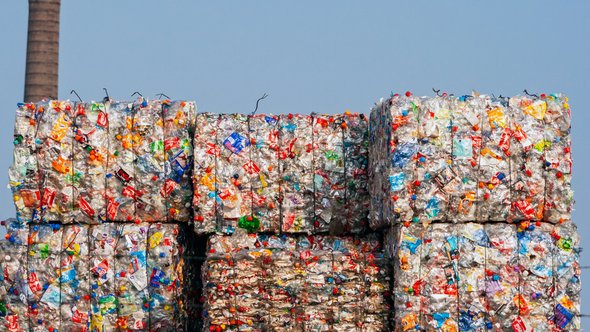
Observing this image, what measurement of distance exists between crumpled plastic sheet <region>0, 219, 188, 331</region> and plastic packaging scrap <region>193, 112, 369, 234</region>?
64cm

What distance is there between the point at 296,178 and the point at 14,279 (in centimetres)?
346

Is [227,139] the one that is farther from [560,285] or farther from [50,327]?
[560,285]

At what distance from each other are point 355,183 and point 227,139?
1.57 metres

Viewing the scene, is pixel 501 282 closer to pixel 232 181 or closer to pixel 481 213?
pixel 481 213

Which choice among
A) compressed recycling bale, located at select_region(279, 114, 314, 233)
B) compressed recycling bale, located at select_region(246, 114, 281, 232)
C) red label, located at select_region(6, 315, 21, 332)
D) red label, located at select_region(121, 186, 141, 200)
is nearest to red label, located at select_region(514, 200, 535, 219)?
compressed recycling bale, located at select_region(279, 114, 314, 233)

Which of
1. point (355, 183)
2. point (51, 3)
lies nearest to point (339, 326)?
point (355, 183)

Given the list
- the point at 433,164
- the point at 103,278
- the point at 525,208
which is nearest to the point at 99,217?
the point at 103,278

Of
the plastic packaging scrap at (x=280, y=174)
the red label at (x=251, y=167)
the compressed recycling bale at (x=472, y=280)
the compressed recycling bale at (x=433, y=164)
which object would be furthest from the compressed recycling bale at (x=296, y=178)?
the compressed recycling bale at (x=472, y=280)

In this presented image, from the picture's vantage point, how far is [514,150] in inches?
408

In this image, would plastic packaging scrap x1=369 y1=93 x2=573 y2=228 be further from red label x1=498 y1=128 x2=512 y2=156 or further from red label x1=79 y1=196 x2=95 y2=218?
red label x1=79 y1=196 x2=95 y2=218

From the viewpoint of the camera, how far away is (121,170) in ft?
36.7

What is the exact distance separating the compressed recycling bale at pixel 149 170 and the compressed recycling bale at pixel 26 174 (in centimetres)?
115

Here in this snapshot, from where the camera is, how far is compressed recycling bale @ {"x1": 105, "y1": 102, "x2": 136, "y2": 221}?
11195 millimetres

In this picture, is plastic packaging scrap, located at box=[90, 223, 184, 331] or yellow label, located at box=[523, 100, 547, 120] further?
plastic packaging scrap, located at box=[90, 223, 184, 331]
